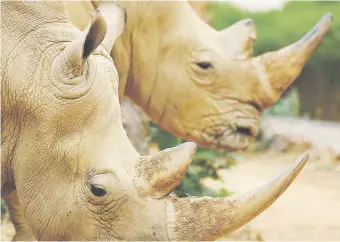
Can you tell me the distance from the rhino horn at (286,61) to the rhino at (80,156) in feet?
5.63

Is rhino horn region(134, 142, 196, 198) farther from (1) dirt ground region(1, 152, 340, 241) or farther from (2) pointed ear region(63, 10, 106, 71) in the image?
(1) dirt ground region(1, 152, 340, 241)

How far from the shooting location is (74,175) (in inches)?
126

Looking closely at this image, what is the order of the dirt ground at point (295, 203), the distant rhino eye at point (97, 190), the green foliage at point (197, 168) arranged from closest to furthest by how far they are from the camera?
the distant rhino eye at point (97, 190) < the green foliage at point (197, 168) < the dirt ground at point (295, 203)

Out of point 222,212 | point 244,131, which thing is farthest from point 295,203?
point 222,212

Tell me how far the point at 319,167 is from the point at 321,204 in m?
2.82

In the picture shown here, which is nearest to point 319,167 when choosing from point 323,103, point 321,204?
point 321,204

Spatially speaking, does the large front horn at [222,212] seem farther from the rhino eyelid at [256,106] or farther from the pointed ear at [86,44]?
the rhino eyelid at [256,106]

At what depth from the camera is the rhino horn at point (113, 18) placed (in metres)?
3.72

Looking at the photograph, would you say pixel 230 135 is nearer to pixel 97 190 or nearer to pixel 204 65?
pixel 204 65

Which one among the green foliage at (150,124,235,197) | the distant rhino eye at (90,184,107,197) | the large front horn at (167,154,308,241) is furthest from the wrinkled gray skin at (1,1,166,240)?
the green foliage at (150,124,235,197)

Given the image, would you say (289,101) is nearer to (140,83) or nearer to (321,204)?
(321,204)

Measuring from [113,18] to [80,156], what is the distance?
2.93 feet

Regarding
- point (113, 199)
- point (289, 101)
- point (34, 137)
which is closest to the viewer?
point (113, 199)

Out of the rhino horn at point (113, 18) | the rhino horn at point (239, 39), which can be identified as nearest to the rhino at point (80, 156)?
the rhino horn at point (113, 18)
